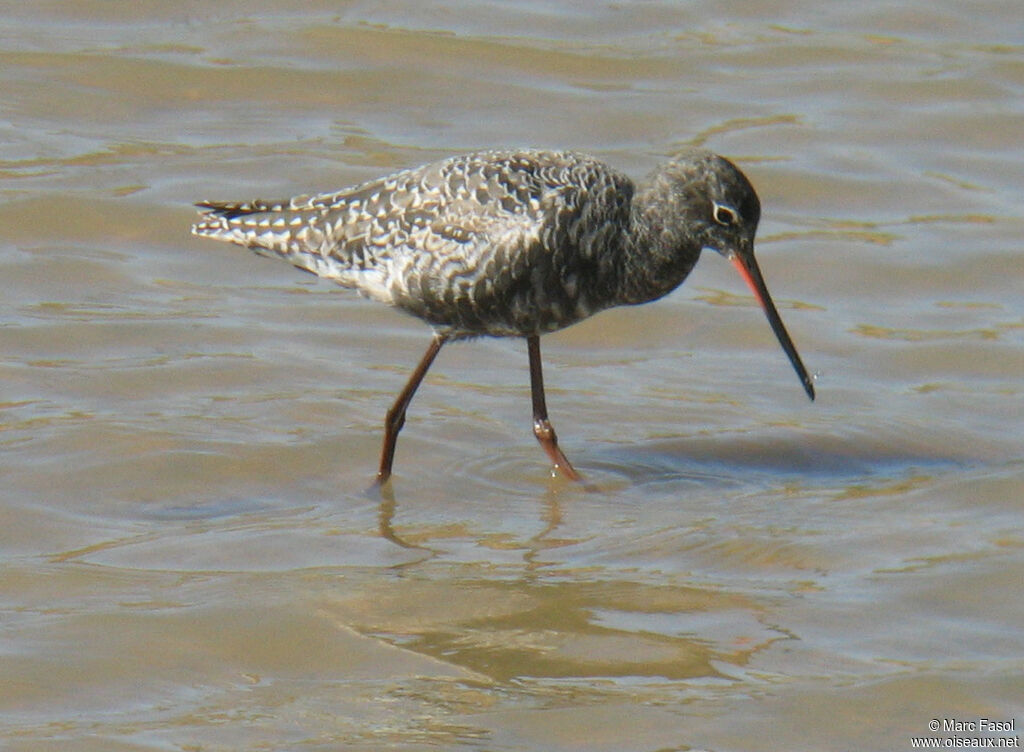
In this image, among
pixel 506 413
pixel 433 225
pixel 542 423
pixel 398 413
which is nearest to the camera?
pixel 433 225

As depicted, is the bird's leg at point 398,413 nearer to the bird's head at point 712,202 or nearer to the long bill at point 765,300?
the bird's head at point 712,202

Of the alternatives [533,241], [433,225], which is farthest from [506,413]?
[533,241]

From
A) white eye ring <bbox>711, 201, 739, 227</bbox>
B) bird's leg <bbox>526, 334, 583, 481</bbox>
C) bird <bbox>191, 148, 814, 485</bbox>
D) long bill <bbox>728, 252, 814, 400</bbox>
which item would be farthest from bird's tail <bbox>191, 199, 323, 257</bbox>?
long bill <bbox>728, 252, 814, 400</bbox>

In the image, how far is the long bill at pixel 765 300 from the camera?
9.03m

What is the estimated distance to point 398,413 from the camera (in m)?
9.01

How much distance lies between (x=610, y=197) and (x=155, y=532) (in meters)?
2.63

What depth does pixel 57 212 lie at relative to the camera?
448 inches

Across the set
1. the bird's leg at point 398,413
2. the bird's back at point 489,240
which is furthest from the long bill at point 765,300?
the bird's leg at point 398,413

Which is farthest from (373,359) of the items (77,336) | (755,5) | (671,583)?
(755,5)

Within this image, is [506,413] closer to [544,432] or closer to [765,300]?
[544,432]

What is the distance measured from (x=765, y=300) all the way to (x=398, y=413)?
73.4 inches

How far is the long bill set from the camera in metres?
9.03

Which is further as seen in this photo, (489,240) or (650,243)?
(650,243)

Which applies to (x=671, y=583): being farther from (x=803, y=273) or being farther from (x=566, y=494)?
(x=803, y=273)
